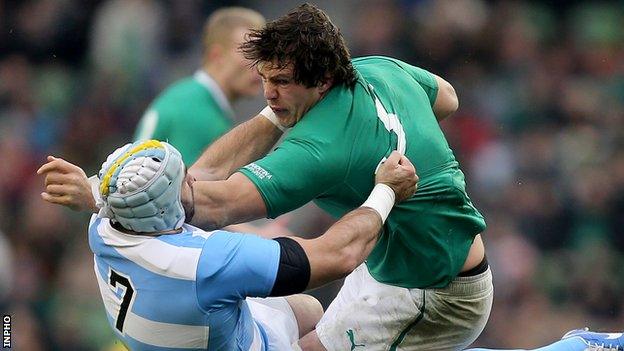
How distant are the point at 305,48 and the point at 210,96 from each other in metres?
3.50

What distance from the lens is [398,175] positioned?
4.90 meters

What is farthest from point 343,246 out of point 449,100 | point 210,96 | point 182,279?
point 210,96

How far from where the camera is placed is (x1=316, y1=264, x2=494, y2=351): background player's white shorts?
17.7 feet

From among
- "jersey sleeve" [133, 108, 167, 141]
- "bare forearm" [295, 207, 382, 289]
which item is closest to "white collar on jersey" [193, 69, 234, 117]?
"jersey sleeve" [133, 108, 167, 141]

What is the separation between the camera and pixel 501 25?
1137 cm

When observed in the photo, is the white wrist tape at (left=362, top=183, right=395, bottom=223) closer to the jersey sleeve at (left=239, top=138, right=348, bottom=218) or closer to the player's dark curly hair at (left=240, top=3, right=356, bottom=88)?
the jersey sleeve at (left=239, top=138, right=348, bottom=218)

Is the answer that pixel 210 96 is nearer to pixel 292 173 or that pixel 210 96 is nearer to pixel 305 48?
pixel 305 48

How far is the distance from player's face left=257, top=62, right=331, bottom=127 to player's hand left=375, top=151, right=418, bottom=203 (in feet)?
1.30

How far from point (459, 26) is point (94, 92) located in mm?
3417

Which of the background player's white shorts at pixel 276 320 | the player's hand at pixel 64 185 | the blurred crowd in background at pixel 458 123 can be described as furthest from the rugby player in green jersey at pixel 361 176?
the blurred crowd in background at pixel 458 123

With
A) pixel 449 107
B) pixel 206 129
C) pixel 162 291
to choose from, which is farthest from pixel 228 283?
pixel 206 129

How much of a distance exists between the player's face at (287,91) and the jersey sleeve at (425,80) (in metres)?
0.65

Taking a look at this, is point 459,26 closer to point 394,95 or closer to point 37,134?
point 37,134

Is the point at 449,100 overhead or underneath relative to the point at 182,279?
overhead
